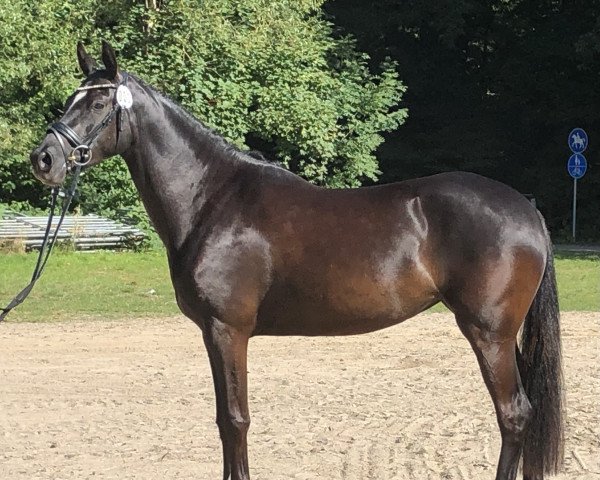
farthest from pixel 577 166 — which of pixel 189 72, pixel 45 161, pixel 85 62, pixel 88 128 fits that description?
pixel 45 161

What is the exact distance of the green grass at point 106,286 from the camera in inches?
457

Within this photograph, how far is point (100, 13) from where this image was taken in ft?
64.4

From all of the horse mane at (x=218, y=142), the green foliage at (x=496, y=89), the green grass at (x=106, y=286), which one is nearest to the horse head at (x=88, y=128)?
the horse mane at (x=218, y=142)

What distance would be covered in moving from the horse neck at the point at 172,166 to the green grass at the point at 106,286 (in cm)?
690

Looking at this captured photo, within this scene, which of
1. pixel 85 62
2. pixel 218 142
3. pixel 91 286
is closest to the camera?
pixel 85 62

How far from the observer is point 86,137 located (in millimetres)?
4332

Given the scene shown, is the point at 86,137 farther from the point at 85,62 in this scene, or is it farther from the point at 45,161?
the point at 85,62

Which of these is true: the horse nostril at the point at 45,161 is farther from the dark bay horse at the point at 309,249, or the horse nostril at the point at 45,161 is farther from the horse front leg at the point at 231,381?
the horse front leg at the point at 231,381

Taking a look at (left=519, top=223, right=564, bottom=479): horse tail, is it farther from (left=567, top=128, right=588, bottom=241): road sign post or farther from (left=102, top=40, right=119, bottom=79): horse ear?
(left=567, top=128, right=588, bottom=241): road sign post

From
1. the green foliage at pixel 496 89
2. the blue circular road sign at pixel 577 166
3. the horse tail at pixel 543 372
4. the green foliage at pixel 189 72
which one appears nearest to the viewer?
the horse tail at pixel 543 372

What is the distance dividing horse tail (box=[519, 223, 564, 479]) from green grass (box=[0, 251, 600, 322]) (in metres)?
7.19

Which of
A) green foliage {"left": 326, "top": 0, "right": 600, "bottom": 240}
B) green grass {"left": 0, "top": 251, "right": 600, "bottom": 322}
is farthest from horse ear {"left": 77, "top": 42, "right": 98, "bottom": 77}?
green foliage {"left": 326, "top": 0, "right": 600, "bottom": 240}

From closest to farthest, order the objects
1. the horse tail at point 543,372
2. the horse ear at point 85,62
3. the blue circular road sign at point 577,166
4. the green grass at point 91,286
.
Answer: the horse ear at point 85,62, the horse tail at point 543,372, the green grass at point 91,286, the blue circular road sign at point 577,166

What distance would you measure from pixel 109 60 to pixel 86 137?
35cm
